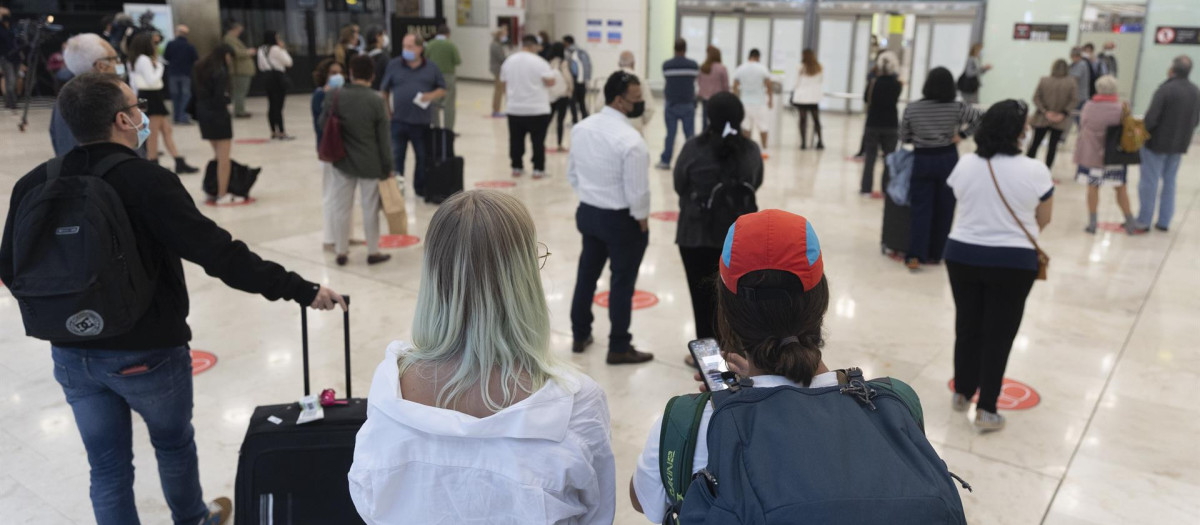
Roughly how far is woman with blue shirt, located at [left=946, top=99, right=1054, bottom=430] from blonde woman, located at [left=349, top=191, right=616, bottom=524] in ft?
8.85

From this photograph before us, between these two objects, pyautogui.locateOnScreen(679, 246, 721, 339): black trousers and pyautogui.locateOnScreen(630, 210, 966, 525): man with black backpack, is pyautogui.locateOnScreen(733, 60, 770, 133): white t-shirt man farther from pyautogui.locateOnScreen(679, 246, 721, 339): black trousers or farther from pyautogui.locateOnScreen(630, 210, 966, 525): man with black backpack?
pyautogui.locateOnScreen(630, 210, 966, 525): man with black backpack

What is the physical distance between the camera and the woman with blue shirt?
363cm

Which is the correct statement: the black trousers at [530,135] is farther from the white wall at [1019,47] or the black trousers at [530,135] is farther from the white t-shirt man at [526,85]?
the white wall at [1019,47]

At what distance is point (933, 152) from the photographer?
616 centimetres

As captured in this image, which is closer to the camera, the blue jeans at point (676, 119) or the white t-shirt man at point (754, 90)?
the blue jeans at point (676, 119)

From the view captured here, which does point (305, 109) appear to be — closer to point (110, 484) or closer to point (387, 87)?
point (387, 87)

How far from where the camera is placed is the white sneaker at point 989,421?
12.9 feet

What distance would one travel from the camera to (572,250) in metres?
6.80

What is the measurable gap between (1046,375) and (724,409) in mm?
3934

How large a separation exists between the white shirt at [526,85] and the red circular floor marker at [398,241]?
2872mm

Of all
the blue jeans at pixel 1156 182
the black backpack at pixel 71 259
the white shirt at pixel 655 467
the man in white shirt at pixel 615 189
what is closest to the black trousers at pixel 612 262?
the man in white shirt at pixel 615 189

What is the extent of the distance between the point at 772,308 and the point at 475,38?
Answer: 22.3 m

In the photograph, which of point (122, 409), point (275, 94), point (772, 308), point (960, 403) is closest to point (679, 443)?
point (772, 308)

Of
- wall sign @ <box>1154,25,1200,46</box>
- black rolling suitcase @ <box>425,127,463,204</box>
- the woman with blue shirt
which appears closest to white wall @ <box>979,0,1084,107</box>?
wall sign @ <box>1154,25,1200,46</box>
